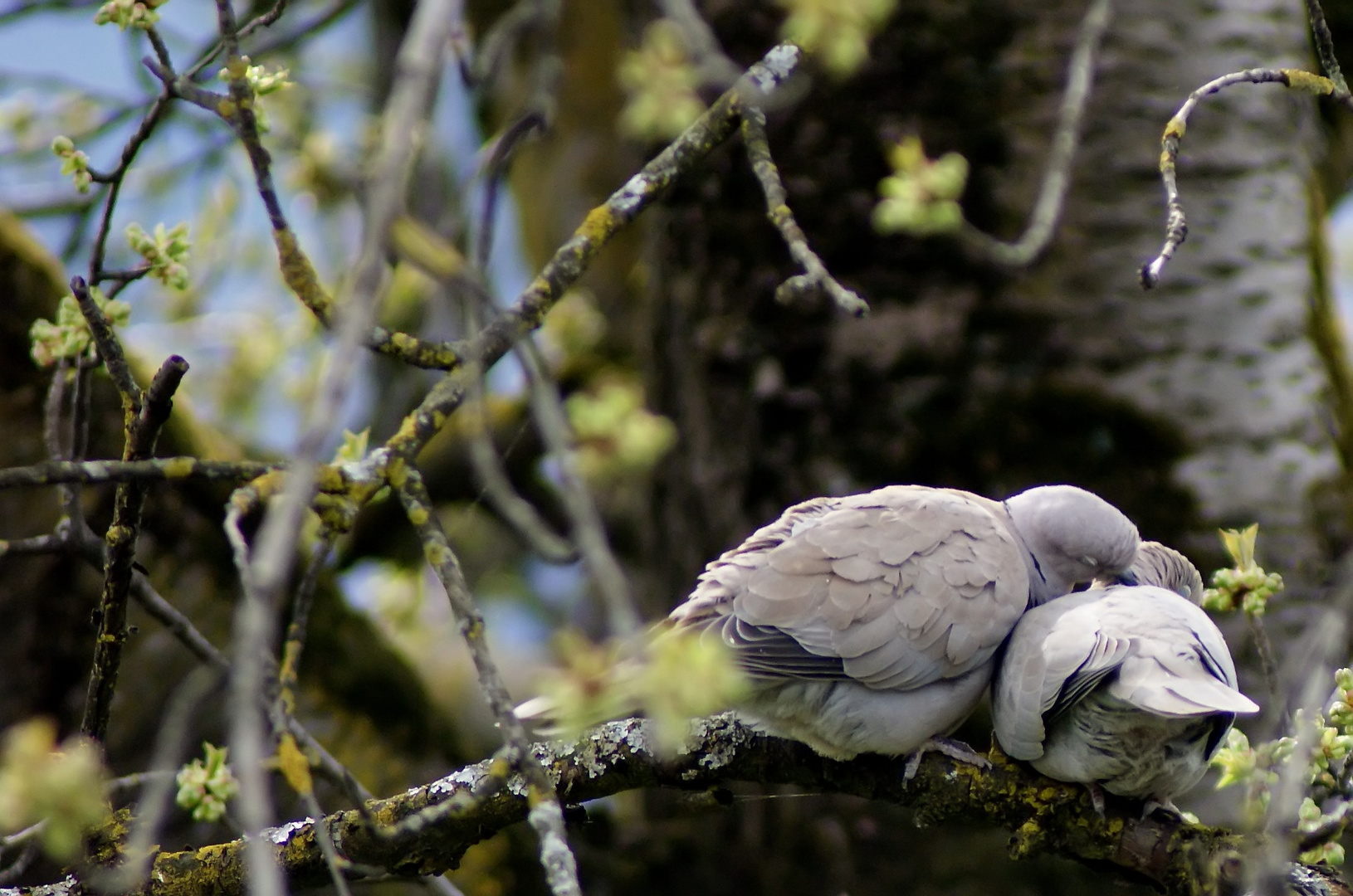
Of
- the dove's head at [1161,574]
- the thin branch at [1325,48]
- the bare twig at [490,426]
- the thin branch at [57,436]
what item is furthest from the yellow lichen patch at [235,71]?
the dove's head at [1161,574]

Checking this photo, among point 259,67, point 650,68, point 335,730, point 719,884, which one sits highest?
point 259,67

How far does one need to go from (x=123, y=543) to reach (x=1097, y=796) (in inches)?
63.0

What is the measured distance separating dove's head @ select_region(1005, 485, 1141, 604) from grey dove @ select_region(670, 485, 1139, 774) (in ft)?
0.56

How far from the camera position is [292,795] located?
336cm

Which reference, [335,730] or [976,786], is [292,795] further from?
[976,786]

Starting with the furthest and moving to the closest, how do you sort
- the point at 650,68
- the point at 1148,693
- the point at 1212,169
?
1. the point at 1212,169
2. the point at 1148,693
3. the point at 650,68

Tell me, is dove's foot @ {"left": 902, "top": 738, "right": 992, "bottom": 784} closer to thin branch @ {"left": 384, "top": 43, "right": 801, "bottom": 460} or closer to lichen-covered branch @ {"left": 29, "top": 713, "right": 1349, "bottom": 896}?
lichen-covered branch @ {"left": 29, "top": 713, "right": 1349, "bottom": 896}

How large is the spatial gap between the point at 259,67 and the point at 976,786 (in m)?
1.67

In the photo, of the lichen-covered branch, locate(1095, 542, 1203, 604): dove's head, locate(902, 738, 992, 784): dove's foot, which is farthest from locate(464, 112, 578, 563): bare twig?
locate(1095, 542, 1203, 604): dove's head

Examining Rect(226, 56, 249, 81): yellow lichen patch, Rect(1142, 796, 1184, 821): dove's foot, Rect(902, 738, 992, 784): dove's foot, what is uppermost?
Rect(226, 56, 249, 81): yellow lichen patch

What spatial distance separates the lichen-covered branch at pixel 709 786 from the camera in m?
1.97

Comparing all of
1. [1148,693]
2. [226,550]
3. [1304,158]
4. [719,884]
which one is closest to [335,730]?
[226,550]

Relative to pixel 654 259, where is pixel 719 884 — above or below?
below

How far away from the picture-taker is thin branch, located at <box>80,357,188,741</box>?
5.49 ft
